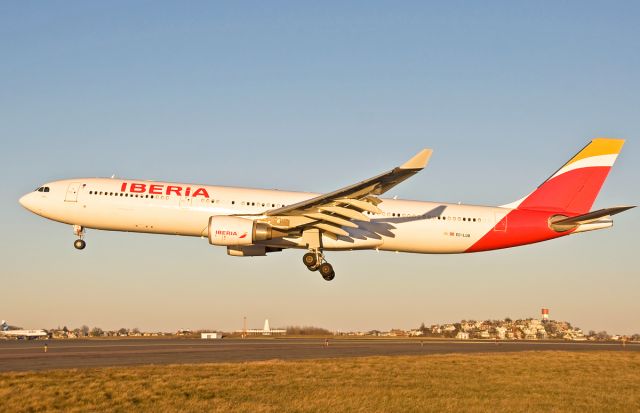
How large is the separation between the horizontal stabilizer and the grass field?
9423 millimetres

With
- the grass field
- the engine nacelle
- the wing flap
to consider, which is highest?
the wing flap

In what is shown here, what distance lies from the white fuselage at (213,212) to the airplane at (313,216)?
55 mm

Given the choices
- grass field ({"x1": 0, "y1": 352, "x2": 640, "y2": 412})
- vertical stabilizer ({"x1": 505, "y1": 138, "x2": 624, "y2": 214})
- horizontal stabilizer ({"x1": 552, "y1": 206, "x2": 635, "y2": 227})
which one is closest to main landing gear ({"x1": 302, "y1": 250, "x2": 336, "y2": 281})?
grass field ({"x1": 0, "y1": 352, "x2": 640, "y2": 412})

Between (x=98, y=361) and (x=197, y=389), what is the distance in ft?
27.8

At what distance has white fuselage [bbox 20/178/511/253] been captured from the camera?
126 ft

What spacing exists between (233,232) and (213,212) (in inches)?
115

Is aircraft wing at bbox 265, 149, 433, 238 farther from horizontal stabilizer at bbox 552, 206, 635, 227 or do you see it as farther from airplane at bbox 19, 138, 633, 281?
horizontal stabilizer at bbox 552, 206, 635, 227

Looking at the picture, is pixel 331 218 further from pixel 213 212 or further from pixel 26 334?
pixel 26 334

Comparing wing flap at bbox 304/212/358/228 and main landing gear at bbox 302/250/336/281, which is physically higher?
wing flap at bbox 304/212/358/228

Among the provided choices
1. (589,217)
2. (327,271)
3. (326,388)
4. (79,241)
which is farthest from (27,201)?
(589,217)

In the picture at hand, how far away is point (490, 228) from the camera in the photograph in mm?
40469

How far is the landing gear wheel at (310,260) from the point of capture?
127 ft

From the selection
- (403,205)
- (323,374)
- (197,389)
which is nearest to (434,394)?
(323,374)

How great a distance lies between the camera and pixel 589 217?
37562 mm
